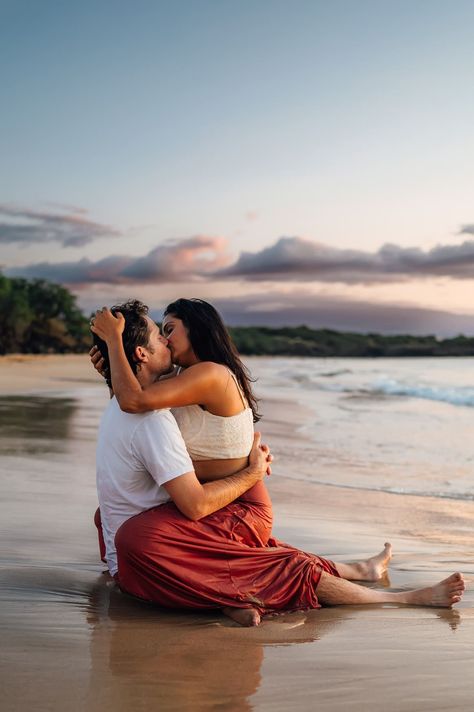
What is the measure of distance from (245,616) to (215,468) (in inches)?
30.4

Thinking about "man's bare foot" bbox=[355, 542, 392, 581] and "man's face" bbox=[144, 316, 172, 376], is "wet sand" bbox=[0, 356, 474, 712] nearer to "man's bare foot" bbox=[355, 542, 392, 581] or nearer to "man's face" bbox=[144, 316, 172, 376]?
"man's bare foot" bbox=[355, 542, 392, 581]

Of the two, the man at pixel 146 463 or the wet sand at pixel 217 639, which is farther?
the man at pixel 146 463

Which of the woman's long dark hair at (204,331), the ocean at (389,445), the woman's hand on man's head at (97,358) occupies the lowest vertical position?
the ocean at (389,445)

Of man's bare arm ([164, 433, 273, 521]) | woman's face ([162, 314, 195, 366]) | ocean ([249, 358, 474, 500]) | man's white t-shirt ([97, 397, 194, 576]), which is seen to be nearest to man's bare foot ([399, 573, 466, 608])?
man's bare arm ([164, 433, 273, 521])

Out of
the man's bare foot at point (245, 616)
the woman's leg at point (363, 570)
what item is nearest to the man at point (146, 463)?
the man's bare foot at point (245, 616)

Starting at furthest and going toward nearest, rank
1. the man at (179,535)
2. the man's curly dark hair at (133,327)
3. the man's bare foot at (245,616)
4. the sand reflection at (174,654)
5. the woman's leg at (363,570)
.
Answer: the woman's leg at (363,570) < the man's curly dark hair at (133,327) < the man at (179,535) < the man's bare foot at (245,616) < the sand reflection at (174,654)

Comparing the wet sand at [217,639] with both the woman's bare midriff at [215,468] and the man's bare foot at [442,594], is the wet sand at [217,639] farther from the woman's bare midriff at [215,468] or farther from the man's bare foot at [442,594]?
the woman's bare midriff at [215,468]

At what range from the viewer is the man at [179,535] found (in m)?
3.70

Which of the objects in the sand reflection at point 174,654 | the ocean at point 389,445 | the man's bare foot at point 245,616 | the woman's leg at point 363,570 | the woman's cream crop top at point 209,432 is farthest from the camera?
the ocean at point 389,445

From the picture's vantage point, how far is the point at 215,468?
408 cm

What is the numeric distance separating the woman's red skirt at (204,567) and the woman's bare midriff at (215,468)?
0.24 m

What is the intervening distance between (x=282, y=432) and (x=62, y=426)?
3317 mm

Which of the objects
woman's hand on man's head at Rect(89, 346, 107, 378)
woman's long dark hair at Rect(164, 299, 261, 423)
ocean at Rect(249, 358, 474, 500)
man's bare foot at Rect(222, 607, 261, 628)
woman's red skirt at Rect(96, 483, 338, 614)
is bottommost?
ocean at Rect(249, 358, 474, 500)

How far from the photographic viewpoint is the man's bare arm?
368 centimetres
